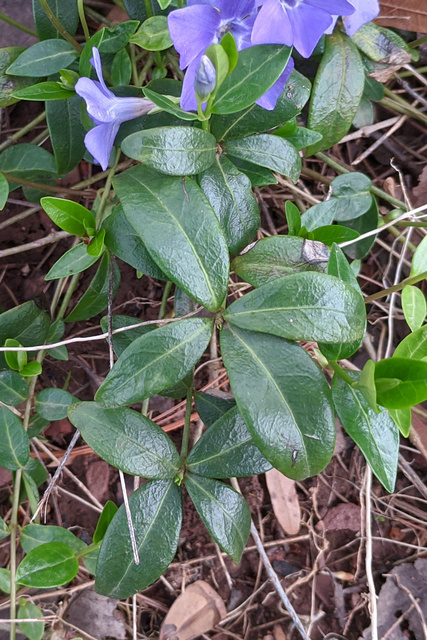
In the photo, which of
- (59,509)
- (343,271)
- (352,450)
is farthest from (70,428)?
(343,271)

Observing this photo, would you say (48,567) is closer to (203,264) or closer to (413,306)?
(203,264)

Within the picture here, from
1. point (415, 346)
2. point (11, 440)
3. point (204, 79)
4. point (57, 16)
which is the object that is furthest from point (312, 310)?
point (57, 16)

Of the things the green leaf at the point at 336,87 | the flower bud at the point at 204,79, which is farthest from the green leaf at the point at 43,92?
the green leaf at the point at 336,87

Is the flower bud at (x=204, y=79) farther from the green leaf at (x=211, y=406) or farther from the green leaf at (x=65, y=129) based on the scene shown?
the green leaf at (x=211, y=406)

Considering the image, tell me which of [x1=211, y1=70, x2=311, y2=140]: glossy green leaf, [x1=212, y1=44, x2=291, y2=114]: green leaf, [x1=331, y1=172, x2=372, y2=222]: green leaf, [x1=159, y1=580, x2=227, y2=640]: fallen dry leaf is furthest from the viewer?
[x1=159, y1=580, x2=227, y2=640]: fallen dry leaf

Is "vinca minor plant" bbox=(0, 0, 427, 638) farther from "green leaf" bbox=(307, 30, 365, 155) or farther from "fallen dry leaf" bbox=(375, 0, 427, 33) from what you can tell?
"fallen dry leaf" bbox=(375, 0, 427, 33)

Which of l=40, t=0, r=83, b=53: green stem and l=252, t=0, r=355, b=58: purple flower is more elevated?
l=252, t=0, r=355, b=58: purple flower

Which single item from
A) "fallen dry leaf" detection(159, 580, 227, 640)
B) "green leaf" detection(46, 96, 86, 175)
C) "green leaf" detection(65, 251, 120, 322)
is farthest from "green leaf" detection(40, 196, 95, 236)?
"fallen dry leaf" detection(159, 580, 227, 640)

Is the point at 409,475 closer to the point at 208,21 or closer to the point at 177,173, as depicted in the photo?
the point at 177,173

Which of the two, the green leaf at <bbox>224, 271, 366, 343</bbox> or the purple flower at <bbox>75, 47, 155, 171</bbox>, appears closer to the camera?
the green leaf at <bbox>224, 271, 366, 343</bbox>
